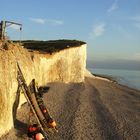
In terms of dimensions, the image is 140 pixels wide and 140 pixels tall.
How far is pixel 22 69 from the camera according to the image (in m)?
25.4

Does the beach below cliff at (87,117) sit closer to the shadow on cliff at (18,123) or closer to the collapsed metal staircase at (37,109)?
the shadow on cliff at (18,123)

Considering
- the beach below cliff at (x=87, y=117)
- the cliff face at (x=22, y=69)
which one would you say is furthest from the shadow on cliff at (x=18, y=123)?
the cliff face at (x=22, y=69)

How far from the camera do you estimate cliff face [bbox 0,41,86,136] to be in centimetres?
2078

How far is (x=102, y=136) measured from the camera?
907 inches

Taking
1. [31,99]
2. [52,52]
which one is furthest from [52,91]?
[31,99]

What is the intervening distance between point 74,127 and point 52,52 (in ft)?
70.1

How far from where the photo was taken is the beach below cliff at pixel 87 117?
23.0 m

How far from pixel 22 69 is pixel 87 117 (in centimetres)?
553

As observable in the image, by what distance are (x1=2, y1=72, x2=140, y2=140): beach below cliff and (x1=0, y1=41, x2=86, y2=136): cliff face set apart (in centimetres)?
114

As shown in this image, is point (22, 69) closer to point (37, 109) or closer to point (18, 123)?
point (37, 109)

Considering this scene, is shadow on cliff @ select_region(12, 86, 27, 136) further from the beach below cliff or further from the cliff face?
the cliff face

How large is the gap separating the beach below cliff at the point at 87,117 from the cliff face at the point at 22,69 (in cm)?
114

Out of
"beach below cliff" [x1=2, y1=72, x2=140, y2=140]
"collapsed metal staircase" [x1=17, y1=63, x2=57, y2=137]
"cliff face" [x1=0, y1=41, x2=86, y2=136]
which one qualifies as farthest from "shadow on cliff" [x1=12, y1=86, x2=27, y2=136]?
"collapsed metal staircase" [x1=17, y1=63, x2=57, y2=137]

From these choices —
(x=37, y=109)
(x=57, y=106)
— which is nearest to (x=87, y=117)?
(x=57, y=106)
